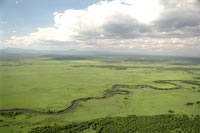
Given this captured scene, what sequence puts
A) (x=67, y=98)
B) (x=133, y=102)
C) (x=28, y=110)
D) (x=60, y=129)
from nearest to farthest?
1. (x=60, y=129)
2. (x=28, y=110)
3. (x=133, y=102)
4. (x=67, y=98)

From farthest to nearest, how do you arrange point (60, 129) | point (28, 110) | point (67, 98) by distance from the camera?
point (67, 98)
point (28, 110)
point (60, 129)

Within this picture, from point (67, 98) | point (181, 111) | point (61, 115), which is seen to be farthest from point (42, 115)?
point (181, 111)

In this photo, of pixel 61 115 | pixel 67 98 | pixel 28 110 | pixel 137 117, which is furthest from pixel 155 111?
pixel 28 110

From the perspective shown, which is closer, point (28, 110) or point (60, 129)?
point (60, 129)

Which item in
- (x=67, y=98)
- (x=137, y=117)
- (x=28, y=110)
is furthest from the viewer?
(x=67, y=98)

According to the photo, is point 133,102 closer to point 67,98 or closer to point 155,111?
point 155,111

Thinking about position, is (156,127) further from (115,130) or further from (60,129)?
(60,129)
